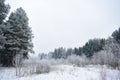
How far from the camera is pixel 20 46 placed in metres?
19.6

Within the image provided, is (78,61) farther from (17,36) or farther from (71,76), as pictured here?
(71,76)

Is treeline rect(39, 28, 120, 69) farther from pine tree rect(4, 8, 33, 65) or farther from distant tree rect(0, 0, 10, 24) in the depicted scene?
distant tree rect(0, 0, 10, 24)

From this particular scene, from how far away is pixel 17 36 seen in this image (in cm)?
1956

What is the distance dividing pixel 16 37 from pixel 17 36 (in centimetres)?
48

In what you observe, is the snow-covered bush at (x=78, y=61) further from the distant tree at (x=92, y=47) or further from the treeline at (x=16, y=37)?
the distant tree at (x=92, y=47)

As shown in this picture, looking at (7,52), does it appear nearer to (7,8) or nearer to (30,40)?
(30,40)

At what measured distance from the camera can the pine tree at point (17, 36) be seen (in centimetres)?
1862

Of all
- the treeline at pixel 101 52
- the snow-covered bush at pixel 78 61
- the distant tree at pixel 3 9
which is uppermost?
the distant tree at pixel 3 9

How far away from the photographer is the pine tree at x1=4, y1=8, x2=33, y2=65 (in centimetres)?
1862

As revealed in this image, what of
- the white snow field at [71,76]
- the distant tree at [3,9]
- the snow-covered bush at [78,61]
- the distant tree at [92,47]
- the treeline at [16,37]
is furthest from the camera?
the distant tree at [92,47]

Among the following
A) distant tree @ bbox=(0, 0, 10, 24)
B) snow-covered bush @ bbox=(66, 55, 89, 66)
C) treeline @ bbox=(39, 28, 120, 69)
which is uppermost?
distant tree @ bbox=(0, 0, 10, 24)

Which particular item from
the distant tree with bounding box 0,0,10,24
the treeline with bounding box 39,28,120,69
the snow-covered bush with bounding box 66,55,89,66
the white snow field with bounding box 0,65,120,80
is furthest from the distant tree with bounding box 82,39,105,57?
the distant tree with bounding box 0,0,10,24

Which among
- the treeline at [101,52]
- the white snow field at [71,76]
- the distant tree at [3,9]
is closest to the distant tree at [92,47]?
the treeline at [101,52]

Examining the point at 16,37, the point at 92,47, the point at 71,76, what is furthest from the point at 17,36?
the point at 92,47
